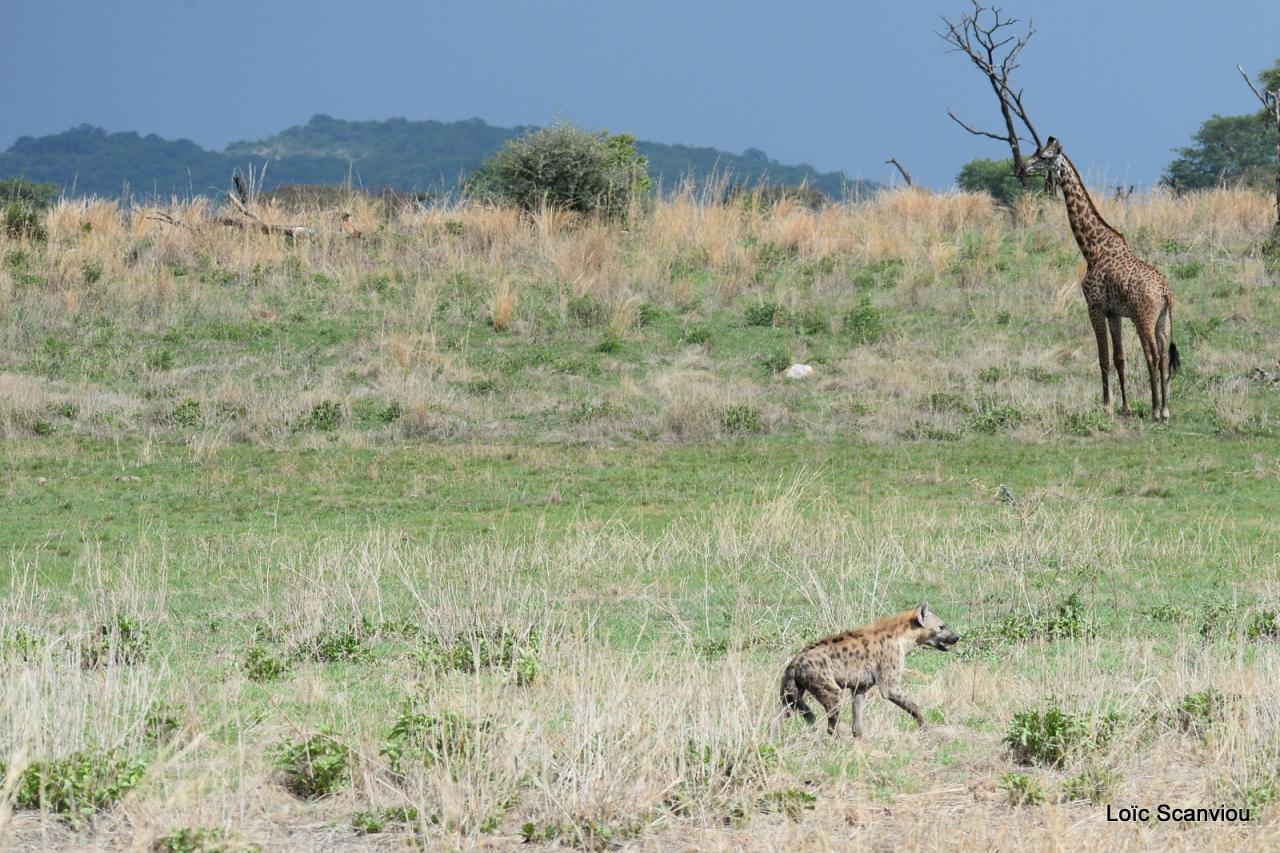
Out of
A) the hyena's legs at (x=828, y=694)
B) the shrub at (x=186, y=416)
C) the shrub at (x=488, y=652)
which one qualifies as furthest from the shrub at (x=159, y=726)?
the shrub at (x=186, y=416)

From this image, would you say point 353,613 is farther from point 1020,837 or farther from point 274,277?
point 274,277

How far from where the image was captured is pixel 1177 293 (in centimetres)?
2494

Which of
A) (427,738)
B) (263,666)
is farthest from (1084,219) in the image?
(427,738)

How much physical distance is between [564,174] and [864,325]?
891 cm

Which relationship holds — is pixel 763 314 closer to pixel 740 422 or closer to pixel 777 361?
pixel 777 361

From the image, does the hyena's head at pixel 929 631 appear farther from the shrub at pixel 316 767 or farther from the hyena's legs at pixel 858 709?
the shrub at pixel 316 767

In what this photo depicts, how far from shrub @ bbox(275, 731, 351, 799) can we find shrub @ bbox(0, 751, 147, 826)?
595 millimetres

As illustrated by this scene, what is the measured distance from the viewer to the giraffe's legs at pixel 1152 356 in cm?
1912

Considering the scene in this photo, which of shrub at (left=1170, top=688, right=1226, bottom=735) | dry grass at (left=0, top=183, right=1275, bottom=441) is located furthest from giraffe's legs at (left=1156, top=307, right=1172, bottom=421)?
shrub at (left=1170, top=688, right=1226, bottom=735)

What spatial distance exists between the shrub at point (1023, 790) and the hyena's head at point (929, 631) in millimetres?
781

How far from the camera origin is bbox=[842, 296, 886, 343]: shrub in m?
23.3

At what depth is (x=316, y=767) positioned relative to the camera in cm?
654

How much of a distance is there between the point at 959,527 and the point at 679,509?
2.88 meters

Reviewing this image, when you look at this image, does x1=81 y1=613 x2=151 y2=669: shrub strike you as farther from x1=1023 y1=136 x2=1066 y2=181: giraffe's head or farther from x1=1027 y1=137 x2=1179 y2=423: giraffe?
x1=1023 y1=136 x2=1066 y2=181: giraffe's head
